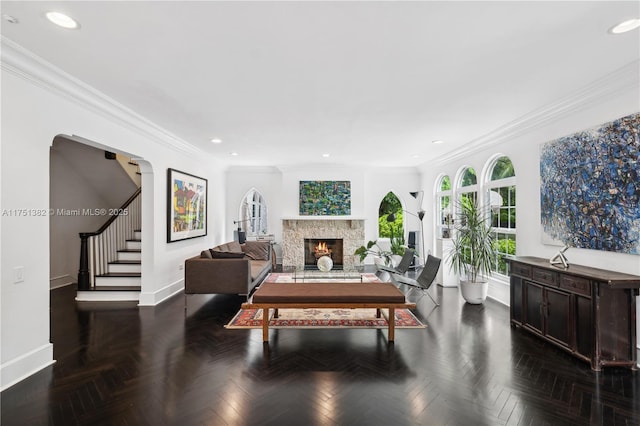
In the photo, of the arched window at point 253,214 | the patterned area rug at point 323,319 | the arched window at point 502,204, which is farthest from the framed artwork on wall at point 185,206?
the arched window at point 502,204

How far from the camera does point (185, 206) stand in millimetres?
5902

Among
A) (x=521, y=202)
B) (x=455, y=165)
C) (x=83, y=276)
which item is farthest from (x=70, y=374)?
(x=455, y=165)

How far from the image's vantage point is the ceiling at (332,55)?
2.01 m

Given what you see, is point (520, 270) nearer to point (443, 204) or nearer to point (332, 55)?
point (332, 55)

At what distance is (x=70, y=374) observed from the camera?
2.76m

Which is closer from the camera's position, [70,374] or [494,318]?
[70,374]

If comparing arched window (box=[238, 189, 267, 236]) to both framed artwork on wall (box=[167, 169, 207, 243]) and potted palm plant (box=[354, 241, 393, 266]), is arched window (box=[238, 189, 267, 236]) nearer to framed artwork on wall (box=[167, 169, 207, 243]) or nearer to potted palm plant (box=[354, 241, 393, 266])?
framed artwork on wall (box=[167, 169, 207, 243])

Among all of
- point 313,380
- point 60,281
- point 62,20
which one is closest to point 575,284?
point 313,380

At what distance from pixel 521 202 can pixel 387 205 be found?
4596 millimetres

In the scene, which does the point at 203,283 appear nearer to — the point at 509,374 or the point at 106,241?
the point at 106,241

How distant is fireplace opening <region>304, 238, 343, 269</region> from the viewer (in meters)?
8.60

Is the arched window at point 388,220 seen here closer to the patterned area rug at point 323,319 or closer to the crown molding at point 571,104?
the crown molding at point 571,104

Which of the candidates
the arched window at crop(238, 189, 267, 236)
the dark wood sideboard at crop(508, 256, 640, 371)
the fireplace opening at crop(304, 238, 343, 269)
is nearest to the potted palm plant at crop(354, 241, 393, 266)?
the fireplace opening at crop(304, 238, 343, 269)

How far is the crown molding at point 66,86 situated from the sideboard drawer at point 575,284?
550 centimetres
